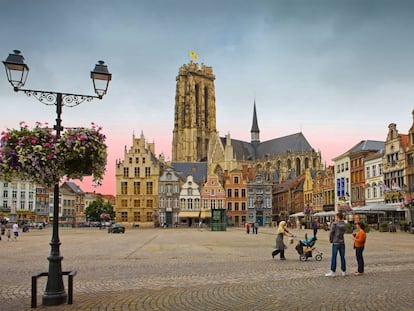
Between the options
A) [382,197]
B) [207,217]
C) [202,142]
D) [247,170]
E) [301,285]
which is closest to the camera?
[301,285]

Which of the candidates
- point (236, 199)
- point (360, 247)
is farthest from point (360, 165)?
point (360, 247)

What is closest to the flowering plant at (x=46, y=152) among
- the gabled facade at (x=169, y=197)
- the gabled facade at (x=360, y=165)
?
the gabled facade at (x=360, y=165)

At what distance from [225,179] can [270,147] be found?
44.6 meters

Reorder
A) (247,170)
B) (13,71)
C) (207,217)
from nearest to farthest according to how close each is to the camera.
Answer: (13,71) < (207,217) < (247,170)

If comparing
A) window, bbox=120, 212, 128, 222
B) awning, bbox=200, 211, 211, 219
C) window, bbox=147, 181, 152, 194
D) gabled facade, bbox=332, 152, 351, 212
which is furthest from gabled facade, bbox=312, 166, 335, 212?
window, bbox=120, 212, 128, 222

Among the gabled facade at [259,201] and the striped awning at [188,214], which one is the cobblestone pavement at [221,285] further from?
the gabled facade at [259,201]

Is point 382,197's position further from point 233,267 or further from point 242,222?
point 233,267

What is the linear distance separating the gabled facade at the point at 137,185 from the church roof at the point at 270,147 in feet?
149

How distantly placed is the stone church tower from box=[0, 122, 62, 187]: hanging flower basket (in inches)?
4350

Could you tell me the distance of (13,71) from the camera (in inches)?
360

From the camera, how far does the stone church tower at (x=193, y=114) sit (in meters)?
120

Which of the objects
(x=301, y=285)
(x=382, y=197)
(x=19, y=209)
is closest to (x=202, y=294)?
(x=301, y=285)

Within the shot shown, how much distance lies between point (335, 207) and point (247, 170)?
66.5 feet

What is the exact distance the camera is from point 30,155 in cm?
793
